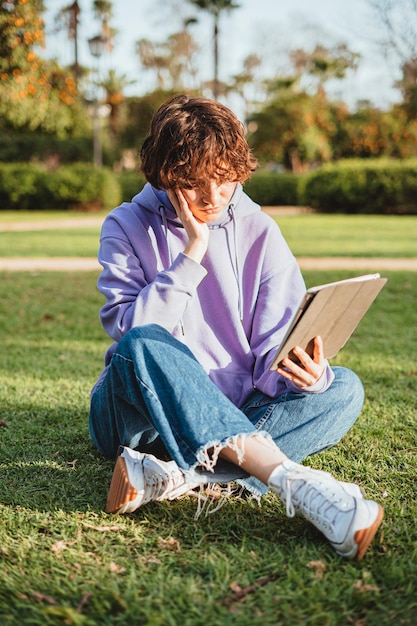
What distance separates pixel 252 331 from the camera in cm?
262

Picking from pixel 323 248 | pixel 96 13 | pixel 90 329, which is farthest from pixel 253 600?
pixel 96 13

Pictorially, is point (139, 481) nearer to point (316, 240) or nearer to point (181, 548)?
point (181, 548)

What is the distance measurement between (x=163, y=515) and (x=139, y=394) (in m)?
0.43

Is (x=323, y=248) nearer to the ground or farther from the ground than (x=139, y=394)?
nearer to the ground

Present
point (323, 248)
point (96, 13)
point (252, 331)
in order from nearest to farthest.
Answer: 1. point (252, 331)
2. point (323, 248)
3. point (96, 13)

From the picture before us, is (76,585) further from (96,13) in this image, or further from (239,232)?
(96,13)

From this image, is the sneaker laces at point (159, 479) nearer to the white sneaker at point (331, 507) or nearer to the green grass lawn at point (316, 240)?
the white sneaker at point (331, 507)

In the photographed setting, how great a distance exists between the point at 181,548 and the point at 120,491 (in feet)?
0.97

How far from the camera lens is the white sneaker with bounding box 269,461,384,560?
1966 millimetres

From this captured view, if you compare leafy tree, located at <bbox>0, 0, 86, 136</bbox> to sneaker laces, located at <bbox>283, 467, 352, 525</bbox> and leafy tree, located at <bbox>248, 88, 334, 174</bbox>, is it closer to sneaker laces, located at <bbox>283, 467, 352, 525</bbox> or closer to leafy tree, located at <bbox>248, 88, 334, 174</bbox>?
sneaker laces, located at <bbox>283, 467, 352, 525</bbox>

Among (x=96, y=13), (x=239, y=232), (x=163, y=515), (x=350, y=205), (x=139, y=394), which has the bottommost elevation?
(x=350, y=205)

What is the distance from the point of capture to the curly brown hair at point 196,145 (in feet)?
7.83

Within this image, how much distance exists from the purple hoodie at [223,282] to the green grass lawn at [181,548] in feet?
1.59

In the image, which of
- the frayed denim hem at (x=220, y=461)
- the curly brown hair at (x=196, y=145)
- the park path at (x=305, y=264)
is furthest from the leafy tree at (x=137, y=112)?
the frayed denim hem at (x=220, y=461)
